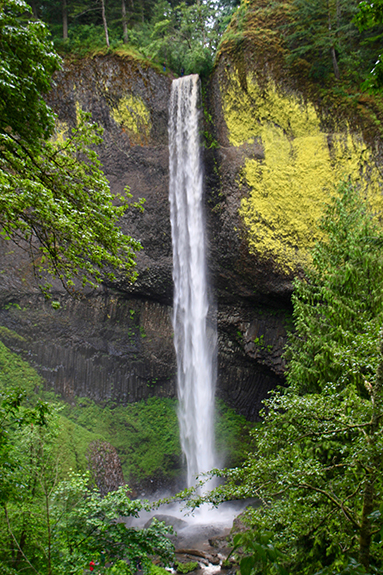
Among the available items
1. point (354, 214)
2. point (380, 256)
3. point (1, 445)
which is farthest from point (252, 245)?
point (1, 445)

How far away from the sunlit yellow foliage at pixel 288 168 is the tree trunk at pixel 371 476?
9166 mm

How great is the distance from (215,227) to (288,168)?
336cm

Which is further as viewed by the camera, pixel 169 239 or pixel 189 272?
pixel 169 239

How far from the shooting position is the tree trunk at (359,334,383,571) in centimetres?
198

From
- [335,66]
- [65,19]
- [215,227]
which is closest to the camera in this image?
[335,66]

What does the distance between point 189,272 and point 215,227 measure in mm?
2036

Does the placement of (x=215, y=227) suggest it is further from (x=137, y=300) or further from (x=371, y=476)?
(x=371, y=476)

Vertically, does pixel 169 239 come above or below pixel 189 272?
above

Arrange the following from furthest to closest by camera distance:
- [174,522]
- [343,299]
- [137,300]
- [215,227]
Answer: [137,300], [215,227], [174,522], [343,299]

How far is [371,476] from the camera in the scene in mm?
2129

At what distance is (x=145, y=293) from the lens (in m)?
14.0

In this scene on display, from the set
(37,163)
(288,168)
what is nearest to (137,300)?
(288,168)

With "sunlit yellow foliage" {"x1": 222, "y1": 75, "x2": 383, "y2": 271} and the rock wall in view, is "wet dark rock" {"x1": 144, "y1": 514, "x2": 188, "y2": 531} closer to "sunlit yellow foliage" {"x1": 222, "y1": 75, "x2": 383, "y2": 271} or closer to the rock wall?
the rock wall

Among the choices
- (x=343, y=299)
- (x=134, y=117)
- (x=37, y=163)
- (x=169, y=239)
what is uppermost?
(x=134, y=117)
